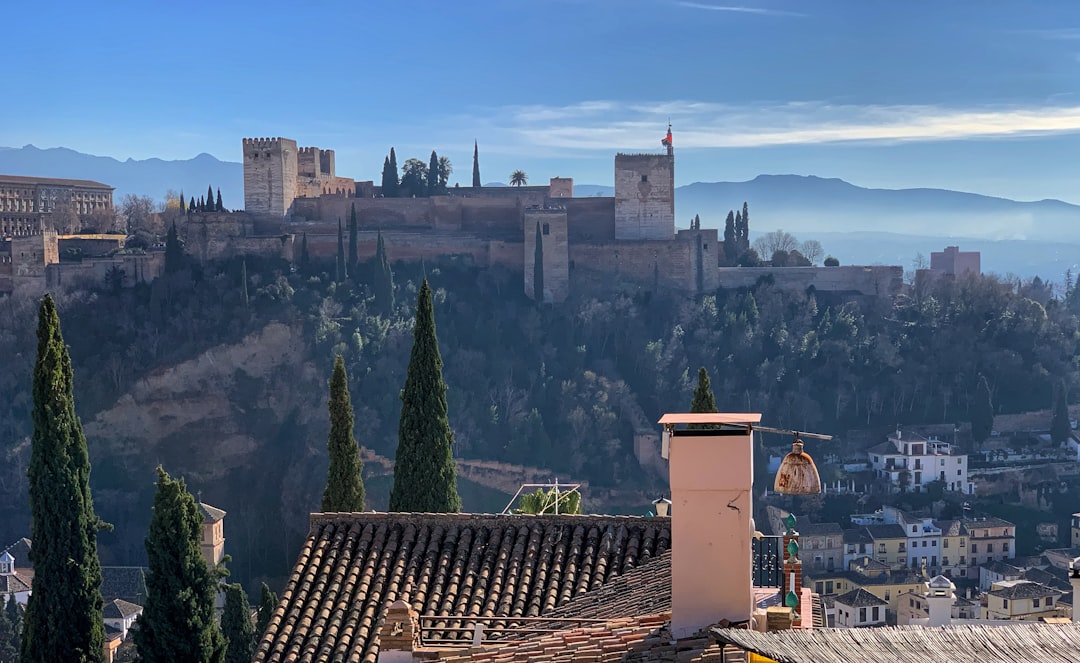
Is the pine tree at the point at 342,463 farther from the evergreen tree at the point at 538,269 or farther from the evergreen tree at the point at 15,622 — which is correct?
the evergreen tree at the point at 538,269

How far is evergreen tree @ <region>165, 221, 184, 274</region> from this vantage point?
174 ft

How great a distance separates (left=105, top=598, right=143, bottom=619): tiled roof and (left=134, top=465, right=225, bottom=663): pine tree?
19425 mm

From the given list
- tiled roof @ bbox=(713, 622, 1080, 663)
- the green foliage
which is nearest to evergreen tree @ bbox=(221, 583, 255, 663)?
the green foliage

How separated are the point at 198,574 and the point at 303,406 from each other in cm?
3758

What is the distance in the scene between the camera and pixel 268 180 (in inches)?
2287

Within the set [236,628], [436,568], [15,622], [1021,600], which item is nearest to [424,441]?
[236,628]

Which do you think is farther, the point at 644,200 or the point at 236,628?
the point at 644,200

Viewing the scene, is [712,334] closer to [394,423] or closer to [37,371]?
[394,423]

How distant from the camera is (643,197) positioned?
57.2 meters

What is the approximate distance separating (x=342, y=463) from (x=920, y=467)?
3647 cm

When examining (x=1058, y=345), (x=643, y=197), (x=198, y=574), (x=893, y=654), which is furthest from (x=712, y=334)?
(x=893, y=654)

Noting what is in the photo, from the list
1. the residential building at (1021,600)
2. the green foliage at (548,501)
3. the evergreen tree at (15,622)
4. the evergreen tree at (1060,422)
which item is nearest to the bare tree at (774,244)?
the evergreen tree at (1060,422)

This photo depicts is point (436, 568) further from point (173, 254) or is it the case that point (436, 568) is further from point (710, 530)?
point (173, 254)

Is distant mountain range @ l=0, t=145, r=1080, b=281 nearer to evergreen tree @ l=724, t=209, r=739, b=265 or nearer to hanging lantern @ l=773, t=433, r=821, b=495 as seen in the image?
evergreen tree @ l=724, t=209, r=739, b=265
